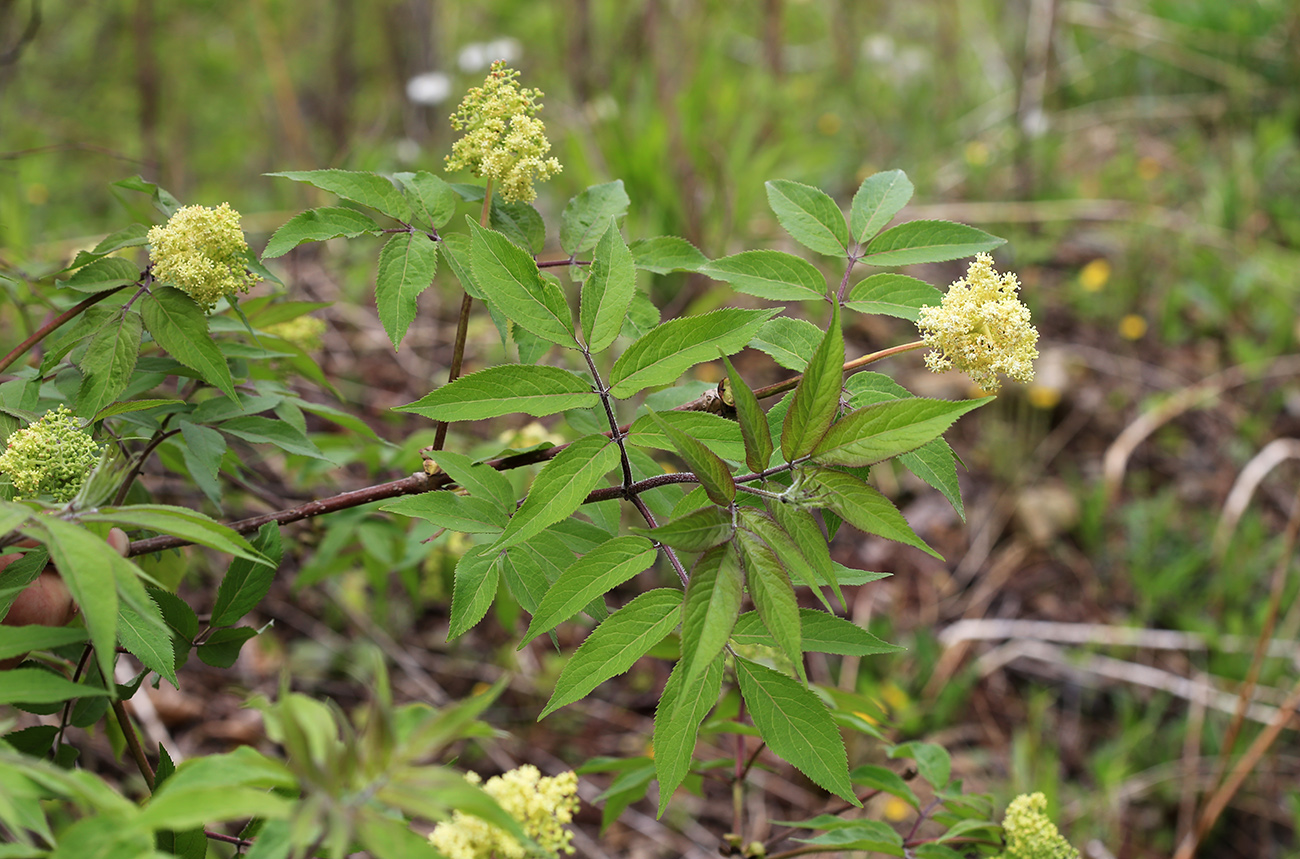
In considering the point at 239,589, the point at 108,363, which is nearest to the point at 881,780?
the point at 239,589

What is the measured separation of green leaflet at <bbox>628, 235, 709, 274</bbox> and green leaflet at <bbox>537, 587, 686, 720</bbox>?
429 millimetres

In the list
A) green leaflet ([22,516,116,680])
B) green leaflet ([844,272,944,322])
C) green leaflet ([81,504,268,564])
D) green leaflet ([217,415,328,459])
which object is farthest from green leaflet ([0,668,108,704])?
green leaflet ([844,272,944,322])

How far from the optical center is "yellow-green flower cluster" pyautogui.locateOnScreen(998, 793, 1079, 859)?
3.65ft

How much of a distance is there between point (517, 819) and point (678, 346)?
519 mm

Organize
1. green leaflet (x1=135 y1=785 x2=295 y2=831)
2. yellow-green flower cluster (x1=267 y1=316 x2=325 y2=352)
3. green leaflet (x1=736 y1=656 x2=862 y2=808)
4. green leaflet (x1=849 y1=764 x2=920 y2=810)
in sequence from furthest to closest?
yellow-green flower cluster (x1=267 y1=316 x2=325 y2=352), green leaflet (x1=849 y1=764 x2=920 y2=810), green leaflet (x1=736 y1=656 x2=862 y2=808), green leaflet (x1=135 y1=785 x2=295 y2=831)

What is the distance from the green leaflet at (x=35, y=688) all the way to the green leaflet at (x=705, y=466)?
50 cm

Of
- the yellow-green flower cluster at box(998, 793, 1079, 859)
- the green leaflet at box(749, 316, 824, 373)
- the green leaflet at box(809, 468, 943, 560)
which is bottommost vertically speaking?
the yellow-green flower cluster at box(998, 793, 1079, 859)

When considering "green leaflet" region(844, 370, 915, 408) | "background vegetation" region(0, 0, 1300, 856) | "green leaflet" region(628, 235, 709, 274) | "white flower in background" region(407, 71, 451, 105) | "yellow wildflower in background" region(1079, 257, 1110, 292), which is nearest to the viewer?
"green leaflet" region(844, 370, 915, 408)

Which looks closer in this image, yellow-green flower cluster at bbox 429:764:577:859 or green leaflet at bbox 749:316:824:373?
yellow-green flower cluster at bbox 429:764:577:859

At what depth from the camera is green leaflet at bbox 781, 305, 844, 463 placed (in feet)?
2.53

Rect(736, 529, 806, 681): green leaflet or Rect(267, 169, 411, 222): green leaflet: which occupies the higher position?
Rect(267, 169, 411, 222): green leaflet

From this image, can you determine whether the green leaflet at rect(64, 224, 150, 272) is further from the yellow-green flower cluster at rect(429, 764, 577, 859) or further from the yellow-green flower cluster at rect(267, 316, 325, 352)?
the yellow-green flower cluster at rect(429, 764, 577, 859)

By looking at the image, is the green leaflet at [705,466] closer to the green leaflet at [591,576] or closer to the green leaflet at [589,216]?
the green leaflet at [591,576]

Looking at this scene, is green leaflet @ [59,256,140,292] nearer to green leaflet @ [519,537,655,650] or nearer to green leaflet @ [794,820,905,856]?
green leaflet @ [519,537,655,650]
